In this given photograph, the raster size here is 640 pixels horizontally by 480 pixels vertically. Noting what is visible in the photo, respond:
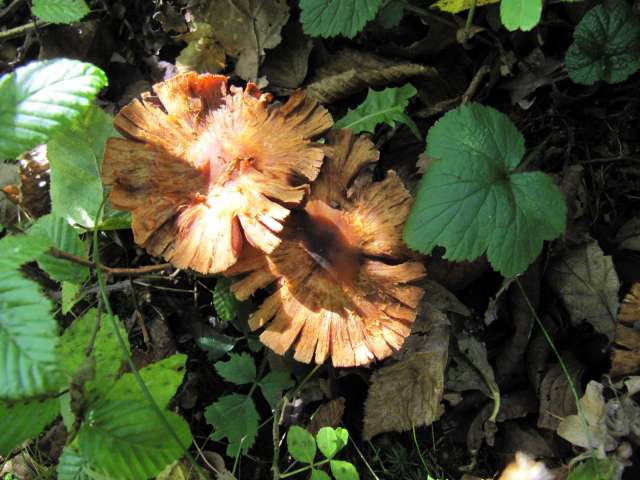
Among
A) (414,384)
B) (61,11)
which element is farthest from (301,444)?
(61,11)

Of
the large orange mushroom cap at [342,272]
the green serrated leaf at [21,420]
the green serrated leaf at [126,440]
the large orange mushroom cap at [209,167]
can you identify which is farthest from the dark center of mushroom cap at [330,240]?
the green serrated leaf at [21,420]

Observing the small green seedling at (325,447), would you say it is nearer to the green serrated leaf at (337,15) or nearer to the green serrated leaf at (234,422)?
the green serrated leaf at (234,422)

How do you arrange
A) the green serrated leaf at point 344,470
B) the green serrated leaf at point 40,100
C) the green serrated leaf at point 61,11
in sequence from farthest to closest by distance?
the green serrated leaf at point 61,11 → the green serrated leaf at point 344,470 → the green serrated leaf at point 40,100

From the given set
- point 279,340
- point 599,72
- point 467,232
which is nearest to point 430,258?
point 467,232

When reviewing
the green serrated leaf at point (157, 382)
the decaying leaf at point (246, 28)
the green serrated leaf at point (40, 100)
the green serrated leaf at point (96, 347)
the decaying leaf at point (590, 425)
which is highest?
the green serrated leaf at point (40, 100)

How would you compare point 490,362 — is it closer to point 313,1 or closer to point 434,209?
point 434,209
